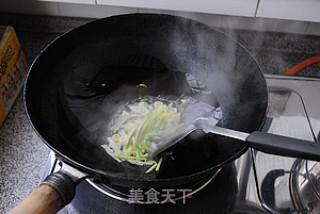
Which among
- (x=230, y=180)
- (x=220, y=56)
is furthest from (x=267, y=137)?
(x=220, y=56)

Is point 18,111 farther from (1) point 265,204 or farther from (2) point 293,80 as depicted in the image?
(2) point 293,80

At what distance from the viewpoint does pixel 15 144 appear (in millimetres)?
909

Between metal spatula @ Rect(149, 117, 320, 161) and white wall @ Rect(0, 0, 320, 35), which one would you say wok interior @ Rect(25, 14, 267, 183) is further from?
white wall @ Rect(0, 0, 320, 35)

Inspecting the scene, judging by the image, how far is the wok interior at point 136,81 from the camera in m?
0.72

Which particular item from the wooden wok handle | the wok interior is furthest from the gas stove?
the wooden wok handle

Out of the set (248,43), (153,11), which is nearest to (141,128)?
(153,11)

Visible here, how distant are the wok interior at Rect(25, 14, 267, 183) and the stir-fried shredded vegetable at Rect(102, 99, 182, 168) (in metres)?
0.03

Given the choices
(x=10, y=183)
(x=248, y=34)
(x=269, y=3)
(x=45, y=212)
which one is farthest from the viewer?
(x=248, y=34)

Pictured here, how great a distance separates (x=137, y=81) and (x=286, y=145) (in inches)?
20.7

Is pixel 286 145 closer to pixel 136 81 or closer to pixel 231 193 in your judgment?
pixel 231 193

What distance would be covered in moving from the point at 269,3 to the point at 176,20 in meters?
0.32

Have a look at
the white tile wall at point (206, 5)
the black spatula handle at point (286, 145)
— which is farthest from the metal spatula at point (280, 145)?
the white tile wall at point (206, 5)

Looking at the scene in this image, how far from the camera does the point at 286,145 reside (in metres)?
0.51

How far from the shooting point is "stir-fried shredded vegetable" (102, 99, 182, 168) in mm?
769
